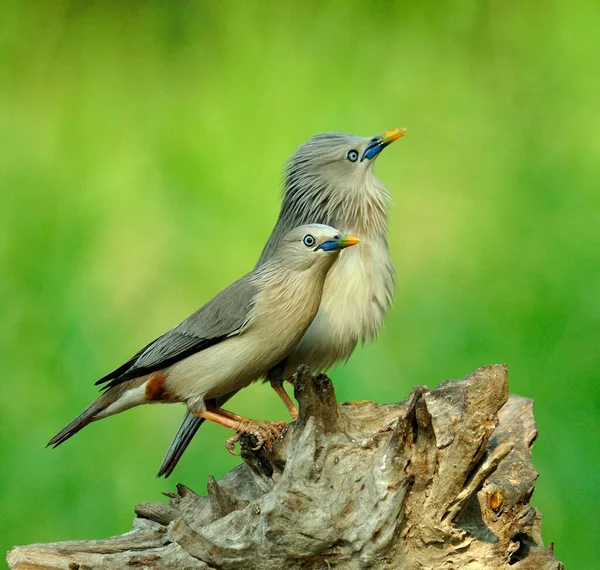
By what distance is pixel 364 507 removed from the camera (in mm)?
2824

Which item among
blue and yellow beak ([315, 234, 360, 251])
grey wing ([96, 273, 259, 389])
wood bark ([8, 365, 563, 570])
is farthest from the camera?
grey wing ([96, 273, 259, 389])

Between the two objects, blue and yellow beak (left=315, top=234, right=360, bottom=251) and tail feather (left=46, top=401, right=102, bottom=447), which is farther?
tail feather (left=46, top=401, right=102, bottom=447)

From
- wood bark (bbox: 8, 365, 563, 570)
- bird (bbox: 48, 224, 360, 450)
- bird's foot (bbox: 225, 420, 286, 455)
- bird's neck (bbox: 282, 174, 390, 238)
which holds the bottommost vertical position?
wood bark (bbox: 8, 365, 563, 570)

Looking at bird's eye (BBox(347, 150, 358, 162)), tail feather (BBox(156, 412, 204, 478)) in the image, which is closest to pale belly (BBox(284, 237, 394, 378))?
bird's eye (BBox(347, 150, 358, 162))

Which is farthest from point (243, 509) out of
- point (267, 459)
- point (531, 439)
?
point (531, 439)

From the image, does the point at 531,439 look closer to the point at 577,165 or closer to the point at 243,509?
the point at 243,509

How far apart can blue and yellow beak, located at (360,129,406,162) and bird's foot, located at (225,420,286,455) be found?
117 centimetres

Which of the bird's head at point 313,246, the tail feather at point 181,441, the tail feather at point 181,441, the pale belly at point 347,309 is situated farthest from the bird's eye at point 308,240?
the tail feather at point 181,441

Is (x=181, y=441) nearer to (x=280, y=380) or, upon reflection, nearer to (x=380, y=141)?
(x=280, y=380)

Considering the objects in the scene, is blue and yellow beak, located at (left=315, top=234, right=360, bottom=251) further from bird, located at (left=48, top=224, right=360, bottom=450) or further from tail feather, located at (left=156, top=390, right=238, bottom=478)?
tail feather, located at (left=156, top=390, right=238, bottom=478)

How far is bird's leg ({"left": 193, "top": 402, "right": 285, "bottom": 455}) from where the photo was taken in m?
3.29

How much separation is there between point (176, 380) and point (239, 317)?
37 centimetres

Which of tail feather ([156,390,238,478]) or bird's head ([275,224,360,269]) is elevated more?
bird's head ([275,224,360,269])

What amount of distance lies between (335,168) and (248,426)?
1.15 metres
